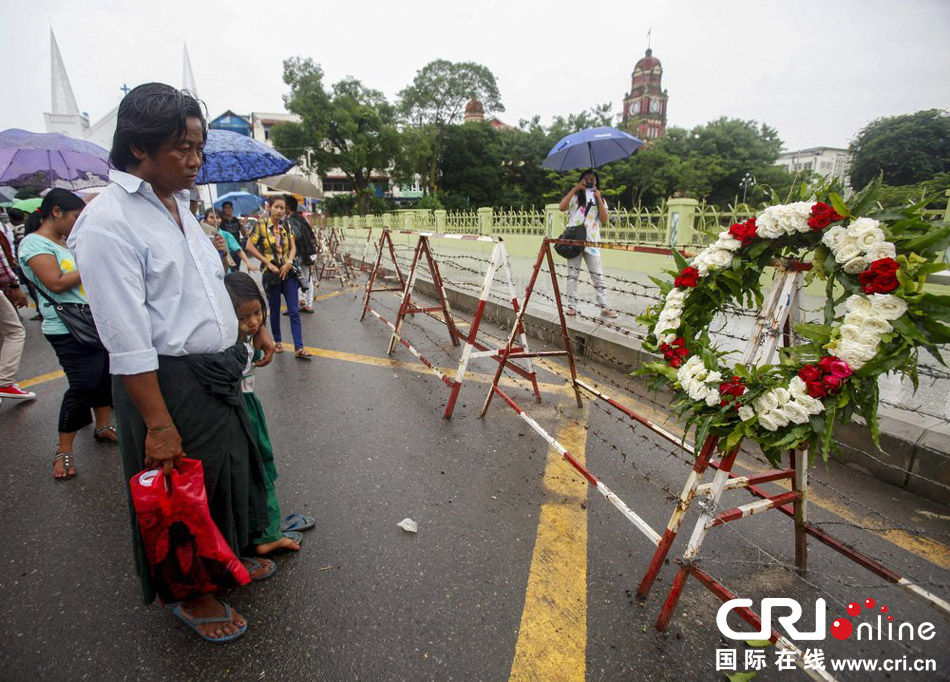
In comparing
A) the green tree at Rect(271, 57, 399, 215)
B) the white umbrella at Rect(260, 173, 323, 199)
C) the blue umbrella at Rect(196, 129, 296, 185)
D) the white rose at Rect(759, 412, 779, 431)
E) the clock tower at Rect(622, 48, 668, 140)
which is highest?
the clock tower at Rect(622, 48, 668, 140)

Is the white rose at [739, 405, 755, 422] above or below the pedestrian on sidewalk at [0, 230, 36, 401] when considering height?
above

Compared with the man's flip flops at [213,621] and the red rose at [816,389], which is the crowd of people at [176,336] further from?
Answer: the red rose at [816,389]

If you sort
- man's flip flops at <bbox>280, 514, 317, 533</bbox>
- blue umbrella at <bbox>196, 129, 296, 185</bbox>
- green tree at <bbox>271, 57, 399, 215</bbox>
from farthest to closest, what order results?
1. green tree at <bbox>271, 57, 399, 215</bbox>
2. blue umbrella at <bbox>196, 129, 296, 185</bbox>
3. man's flip flops at <bbox>280, 514, 317, 533</bbox>

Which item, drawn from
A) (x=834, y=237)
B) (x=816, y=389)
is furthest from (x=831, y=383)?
(x=834, y=237)

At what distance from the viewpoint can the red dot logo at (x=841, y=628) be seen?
1.72 metres

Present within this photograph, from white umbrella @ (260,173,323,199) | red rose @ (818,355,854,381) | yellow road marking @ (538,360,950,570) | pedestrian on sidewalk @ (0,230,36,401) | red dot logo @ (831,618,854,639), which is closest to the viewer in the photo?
red rose @ (818,355,854,381)

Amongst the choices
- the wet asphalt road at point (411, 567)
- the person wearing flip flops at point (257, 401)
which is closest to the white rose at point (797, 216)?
the wet asphalt road at point (411, 567)

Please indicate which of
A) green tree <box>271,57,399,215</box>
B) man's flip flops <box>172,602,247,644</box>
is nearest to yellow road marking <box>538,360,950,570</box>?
man's flip flops <box>172,602,247,644</box>

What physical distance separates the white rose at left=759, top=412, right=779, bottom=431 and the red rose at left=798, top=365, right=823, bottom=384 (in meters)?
0.14

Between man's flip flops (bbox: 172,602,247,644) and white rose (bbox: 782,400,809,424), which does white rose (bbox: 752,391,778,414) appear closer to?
white rose (bbox: 782,400,809,424)

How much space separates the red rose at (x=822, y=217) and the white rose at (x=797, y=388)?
0.52m

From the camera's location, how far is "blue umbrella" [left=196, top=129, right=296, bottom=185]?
4.96 m

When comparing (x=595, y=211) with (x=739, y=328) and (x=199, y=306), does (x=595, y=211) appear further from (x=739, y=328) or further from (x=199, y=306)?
(x=199, y=306)

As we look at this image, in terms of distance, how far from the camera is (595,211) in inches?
223
